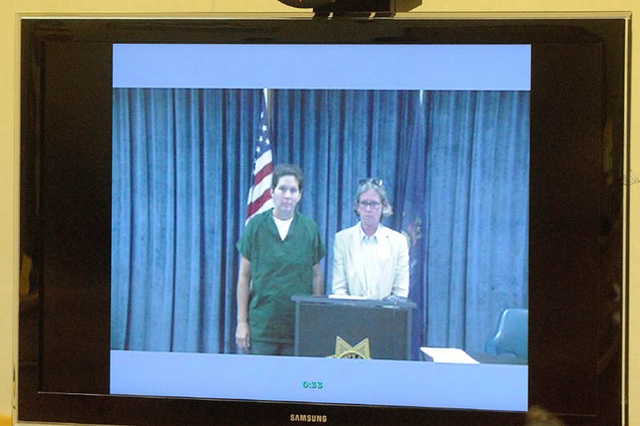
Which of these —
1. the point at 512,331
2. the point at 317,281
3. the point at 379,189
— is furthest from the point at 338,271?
the point at 512,331

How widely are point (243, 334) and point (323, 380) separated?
0.15m

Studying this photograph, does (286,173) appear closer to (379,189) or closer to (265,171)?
(265,171)

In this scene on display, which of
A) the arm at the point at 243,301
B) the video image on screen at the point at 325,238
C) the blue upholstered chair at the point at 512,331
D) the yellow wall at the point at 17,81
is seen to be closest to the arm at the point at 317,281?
the video image on screen at the point at 325,238

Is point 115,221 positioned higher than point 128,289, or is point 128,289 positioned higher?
point 115,221

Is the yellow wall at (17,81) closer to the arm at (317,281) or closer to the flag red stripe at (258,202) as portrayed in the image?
the flag red stripe at (258,202)

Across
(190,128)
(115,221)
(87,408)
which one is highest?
(190,128)

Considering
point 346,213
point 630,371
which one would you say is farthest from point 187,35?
point 630,371

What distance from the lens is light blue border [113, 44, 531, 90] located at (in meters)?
1.19

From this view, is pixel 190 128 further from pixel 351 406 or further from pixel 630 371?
pixel 630 371

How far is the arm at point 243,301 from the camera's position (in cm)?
121

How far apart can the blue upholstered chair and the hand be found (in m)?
0.37

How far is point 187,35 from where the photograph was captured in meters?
1.24

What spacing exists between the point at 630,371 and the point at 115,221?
0.88m

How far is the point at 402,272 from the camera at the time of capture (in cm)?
120
